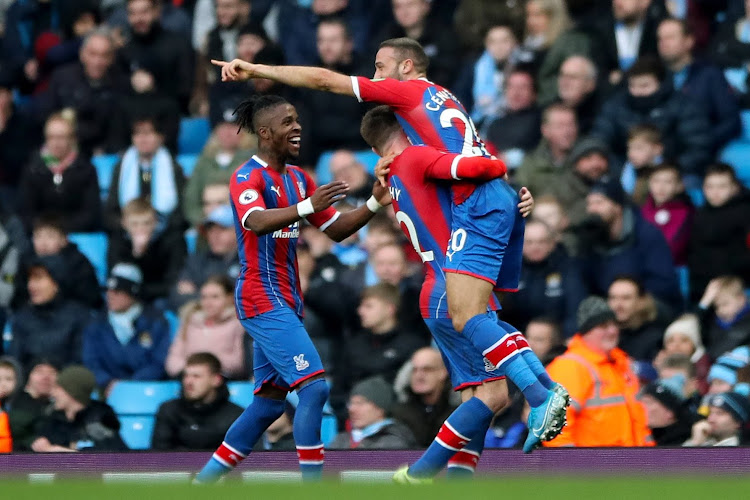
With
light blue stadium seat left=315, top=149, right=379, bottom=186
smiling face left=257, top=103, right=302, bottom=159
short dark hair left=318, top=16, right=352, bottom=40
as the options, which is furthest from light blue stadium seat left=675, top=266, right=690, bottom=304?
smiling face left=257, top=103, right=302, bottom=159

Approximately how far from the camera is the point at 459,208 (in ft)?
25.2

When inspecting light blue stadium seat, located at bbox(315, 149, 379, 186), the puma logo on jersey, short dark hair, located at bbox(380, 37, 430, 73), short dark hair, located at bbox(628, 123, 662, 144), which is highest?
short dark hair, located at bbox(380, 37, 430, 73)

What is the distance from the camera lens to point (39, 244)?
41.5ft

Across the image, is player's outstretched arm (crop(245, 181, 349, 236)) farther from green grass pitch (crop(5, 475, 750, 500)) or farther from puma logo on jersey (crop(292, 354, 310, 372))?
green grass pitch (crop(5, 475, 750, 500))

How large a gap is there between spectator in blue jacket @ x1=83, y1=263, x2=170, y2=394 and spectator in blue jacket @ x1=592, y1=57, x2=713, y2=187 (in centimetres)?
397

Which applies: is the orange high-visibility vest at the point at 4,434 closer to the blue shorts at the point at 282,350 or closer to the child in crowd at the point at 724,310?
the blue shorts at the point at 282,350

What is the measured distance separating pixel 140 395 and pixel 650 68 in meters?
4.88

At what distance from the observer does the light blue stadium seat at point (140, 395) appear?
1142 cm

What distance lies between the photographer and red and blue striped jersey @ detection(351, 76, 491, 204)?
764 cm

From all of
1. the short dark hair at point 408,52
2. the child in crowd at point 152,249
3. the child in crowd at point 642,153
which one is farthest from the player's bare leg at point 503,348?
the child in crowd at point 152,249

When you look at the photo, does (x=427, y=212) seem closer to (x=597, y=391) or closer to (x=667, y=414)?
(x=597, y=391)

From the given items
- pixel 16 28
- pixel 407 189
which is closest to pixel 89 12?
pixel 16 28

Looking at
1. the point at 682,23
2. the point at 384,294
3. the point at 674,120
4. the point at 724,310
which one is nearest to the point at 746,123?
the point at 674,120

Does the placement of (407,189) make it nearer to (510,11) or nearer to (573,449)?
(573,449)
